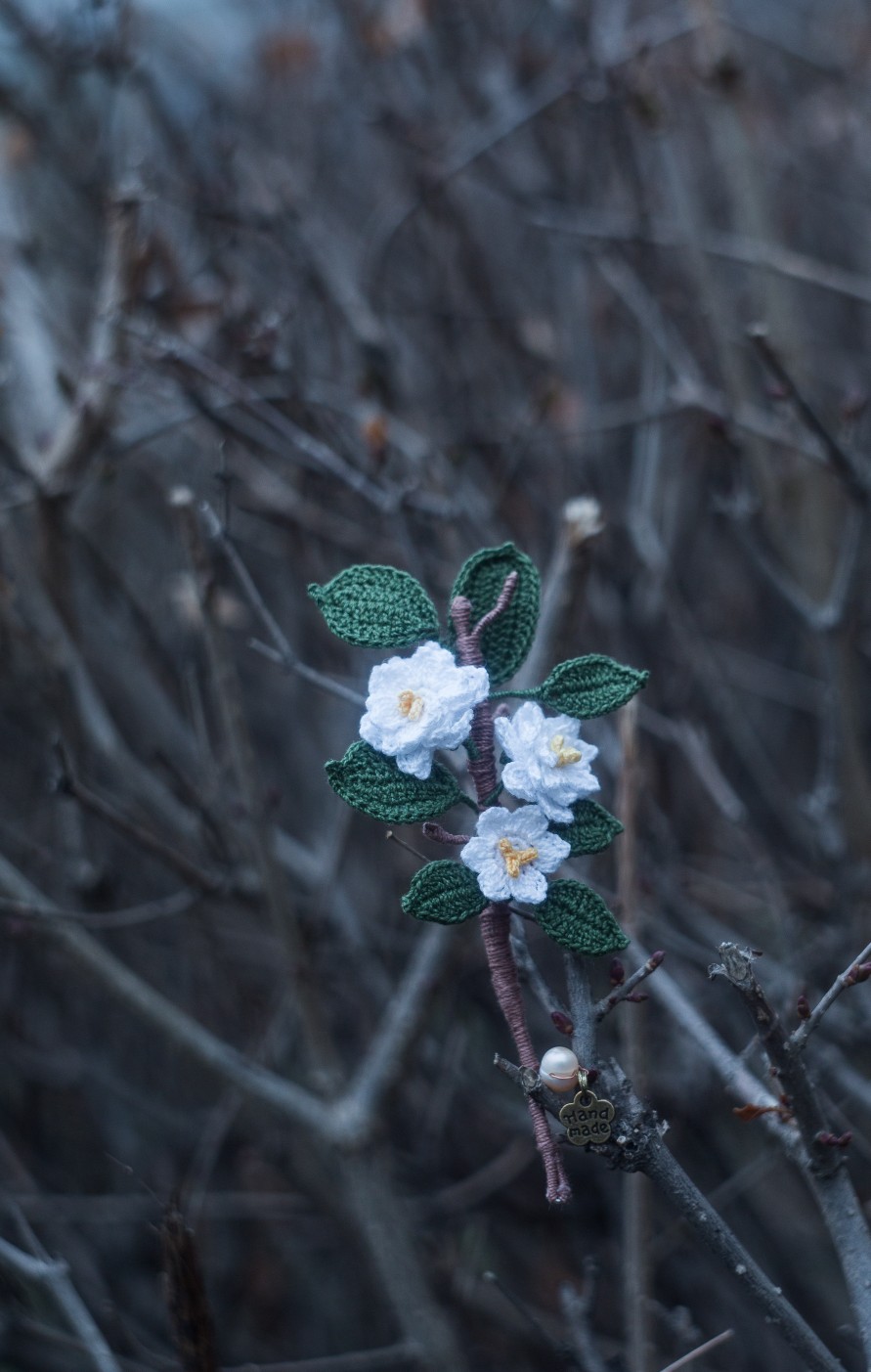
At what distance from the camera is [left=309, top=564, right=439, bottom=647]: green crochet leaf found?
72cm

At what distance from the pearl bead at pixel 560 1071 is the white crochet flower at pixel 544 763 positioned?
0.47 feet

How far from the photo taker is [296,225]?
1.94m

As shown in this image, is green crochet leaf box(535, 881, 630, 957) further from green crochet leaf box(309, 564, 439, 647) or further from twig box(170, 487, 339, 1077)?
twig box(170, 487, 339, 1077)

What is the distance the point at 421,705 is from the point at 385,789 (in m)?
0.06

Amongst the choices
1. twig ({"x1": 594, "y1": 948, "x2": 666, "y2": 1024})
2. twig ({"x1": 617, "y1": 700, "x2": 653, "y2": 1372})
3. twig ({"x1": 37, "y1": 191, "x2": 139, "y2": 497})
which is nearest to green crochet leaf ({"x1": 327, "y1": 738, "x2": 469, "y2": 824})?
twig ({"x1": 594, "y1": 948, "x2": 666, "y2": 1024})

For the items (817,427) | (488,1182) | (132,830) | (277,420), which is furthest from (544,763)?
(488,1182)

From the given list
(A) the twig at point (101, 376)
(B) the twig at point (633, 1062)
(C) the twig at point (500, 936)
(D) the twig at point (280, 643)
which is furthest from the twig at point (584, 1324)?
(A) the twig at point (101, 376)

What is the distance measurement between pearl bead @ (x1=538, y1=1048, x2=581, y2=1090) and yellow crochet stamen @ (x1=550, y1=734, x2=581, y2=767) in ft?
0.57

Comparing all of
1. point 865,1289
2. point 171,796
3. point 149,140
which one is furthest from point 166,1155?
point 149,140

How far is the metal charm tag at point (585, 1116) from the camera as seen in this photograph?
2.04 feet

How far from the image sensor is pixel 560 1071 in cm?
63

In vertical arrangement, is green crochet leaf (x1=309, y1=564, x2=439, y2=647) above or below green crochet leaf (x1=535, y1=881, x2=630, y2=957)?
above

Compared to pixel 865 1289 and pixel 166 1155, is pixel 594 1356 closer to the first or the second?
pixel 865 1289

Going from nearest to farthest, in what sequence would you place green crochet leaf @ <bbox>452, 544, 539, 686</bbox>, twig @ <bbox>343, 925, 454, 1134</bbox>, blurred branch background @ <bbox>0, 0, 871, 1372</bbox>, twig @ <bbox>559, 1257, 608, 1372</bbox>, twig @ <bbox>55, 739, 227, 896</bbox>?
green crochet leaf @ <bbox>452, 544, 539, 686</bbox>
twig @ <bbox>559, 1257, 608, 1372</bbox>
twig @ <bbox>55, 739, 227, 896</bbox>
twig @ <bbox>343, 925, 454, 1134</bbox>
blurred branch background @ <bbox>0, 0, 871, 1372</bbox>
